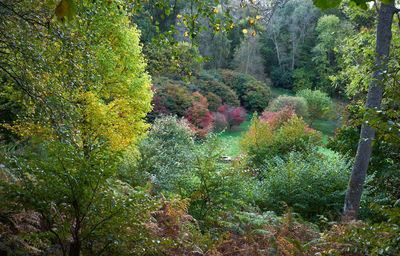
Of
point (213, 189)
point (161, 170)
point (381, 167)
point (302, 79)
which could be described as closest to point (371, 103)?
point (381, 167)

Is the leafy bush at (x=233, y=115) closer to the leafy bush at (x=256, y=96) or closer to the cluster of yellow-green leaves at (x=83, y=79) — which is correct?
the leafy bush at (x=256, y=96)

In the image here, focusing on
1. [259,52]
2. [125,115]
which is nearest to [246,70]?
[259,52]

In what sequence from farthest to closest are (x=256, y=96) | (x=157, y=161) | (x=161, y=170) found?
1. (x=256, y=96)
2. (x=157, y=161)
3. (x=161, y=170)

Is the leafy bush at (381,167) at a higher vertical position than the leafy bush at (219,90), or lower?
lower

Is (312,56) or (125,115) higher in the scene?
(312,56)

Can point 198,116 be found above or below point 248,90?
below

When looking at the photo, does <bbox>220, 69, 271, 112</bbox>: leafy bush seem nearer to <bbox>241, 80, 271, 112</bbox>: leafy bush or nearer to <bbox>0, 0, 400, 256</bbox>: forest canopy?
<bbox>241, 80, 271, 112</bbox>: leafy bush

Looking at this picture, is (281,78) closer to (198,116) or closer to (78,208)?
(198,116)

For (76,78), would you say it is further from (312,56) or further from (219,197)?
(312,56)

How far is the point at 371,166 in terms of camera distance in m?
6.70

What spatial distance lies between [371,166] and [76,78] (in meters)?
6.57

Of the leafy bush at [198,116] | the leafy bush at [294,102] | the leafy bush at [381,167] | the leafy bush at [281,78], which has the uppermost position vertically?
the leafy bush at [281,78]

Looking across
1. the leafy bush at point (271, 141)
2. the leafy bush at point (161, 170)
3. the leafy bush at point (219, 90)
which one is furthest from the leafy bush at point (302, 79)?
the leafy bush at point (161, 170)

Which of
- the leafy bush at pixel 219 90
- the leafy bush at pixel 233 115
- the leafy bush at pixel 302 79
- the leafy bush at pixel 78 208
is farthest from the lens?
the leafy bush at pixel 302 79
